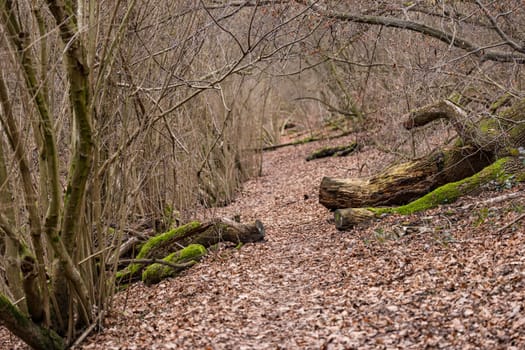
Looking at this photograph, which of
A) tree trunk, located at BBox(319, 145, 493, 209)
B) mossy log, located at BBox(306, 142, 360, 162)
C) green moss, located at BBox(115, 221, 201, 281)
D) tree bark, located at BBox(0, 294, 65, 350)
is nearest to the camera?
tree bark, located at BBox(0, 294, 65, 350)

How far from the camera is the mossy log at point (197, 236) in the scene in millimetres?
7559

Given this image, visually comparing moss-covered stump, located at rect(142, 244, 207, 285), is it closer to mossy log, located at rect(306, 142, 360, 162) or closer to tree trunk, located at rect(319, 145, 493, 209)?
tree trunk, located at rect(319, 145, 493, 209)

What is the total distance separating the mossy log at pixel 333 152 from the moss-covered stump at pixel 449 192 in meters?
7.79

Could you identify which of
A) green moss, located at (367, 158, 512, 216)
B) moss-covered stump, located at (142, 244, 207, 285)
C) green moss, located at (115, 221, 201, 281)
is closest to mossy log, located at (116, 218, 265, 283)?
green moss, located at (115, 221, 201, 281)

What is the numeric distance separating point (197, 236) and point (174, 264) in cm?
74

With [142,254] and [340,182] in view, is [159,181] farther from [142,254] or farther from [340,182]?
[340,182]

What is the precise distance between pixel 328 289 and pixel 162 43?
342 cm

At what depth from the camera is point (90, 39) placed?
4.42 metres

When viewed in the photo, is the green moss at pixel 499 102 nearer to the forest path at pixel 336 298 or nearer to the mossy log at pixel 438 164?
the mossy log at pixel 438 164

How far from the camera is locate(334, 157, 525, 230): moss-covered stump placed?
7184 millimetres

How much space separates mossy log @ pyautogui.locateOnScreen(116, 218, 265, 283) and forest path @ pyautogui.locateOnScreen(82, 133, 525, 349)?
0.21 metres

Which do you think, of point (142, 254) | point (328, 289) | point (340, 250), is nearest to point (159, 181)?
point (142, 254)

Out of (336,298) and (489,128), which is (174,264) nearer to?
(336,298)

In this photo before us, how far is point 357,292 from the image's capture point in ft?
18.0
